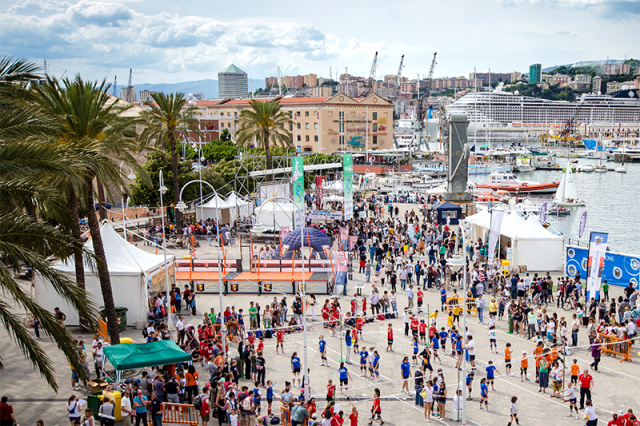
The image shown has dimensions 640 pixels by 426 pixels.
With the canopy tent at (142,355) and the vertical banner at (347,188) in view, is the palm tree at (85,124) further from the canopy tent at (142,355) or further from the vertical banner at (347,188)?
the vertical banner at (347,188)

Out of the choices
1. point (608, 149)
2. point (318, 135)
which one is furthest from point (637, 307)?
point (608, 149)

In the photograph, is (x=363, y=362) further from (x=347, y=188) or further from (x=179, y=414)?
(x=347, y=188)

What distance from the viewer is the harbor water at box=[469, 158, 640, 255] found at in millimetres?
50659

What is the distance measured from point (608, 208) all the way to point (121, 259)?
63269 mm

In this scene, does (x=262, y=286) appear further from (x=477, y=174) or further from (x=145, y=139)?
(x=477, y=174)

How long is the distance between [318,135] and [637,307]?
3263 inches

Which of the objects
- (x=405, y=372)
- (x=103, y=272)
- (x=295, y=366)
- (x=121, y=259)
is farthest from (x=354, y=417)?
(x=121, y=259)

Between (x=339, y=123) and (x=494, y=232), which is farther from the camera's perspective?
(x=339, y=123)

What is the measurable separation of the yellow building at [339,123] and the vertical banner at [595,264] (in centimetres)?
7811

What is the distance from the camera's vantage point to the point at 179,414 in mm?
13883

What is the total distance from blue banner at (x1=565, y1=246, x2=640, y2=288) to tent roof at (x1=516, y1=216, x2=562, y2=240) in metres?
2.80

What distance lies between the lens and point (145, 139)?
36.5 meters

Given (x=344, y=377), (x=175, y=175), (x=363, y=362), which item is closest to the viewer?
(x=344, y=377)

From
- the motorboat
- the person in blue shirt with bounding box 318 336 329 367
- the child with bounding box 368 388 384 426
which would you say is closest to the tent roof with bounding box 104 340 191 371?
the person in blue shirt with bounding box 318 336 329 367
